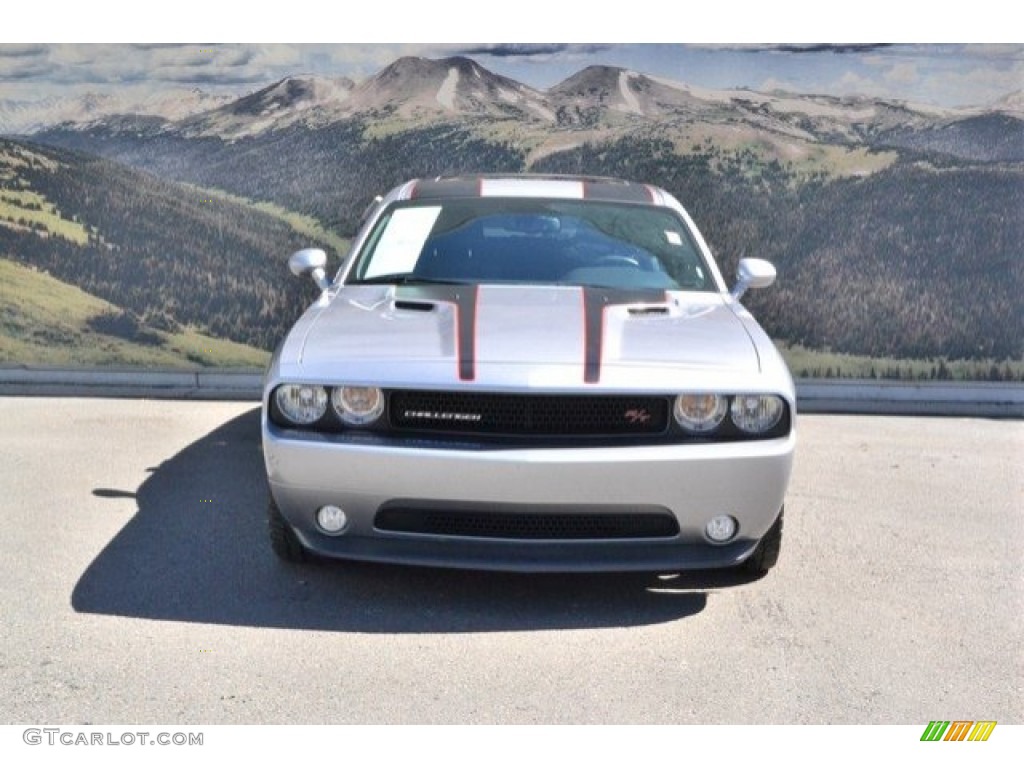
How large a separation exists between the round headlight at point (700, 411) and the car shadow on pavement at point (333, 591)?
0.66m

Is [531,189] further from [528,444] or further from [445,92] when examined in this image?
[445,92]

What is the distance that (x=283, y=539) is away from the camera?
15.1ft

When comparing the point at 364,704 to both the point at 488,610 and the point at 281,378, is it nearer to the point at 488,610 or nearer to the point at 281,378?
the point at 488,610

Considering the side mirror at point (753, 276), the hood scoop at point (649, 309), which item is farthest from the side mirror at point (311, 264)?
the side mirror at point (753, 276)

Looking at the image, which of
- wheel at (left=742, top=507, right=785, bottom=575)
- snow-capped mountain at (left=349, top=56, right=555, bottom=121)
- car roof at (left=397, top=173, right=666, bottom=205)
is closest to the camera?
wheel at (left=742, top=507, right=785, bottom=575)

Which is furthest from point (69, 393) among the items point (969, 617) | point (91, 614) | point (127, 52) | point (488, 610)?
point (969, 617)

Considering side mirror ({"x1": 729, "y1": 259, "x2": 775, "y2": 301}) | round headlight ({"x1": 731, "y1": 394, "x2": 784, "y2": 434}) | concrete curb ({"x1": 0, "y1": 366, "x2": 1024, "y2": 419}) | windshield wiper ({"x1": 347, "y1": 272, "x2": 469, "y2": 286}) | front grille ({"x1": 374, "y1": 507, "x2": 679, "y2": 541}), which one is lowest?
concrete curb ({"x1": 0, "y1": 366, "x2": 1024, "y2": 419})

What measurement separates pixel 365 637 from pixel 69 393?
15.1 ft

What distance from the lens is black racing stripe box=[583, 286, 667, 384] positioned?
14.0ft

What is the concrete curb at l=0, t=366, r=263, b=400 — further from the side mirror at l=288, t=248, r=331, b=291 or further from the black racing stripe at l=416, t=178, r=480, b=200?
the side mirror at l=288, t=248, r=331, b=291

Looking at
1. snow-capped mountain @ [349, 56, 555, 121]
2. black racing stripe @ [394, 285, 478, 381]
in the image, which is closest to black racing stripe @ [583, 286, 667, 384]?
black racing stripe @ [394, 285, 478, 381]

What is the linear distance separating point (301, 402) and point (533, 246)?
1.62 metres

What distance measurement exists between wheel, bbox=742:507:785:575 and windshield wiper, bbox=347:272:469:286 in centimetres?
157

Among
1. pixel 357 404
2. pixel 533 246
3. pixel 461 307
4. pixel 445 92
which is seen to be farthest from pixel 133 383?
pixel 357 404
